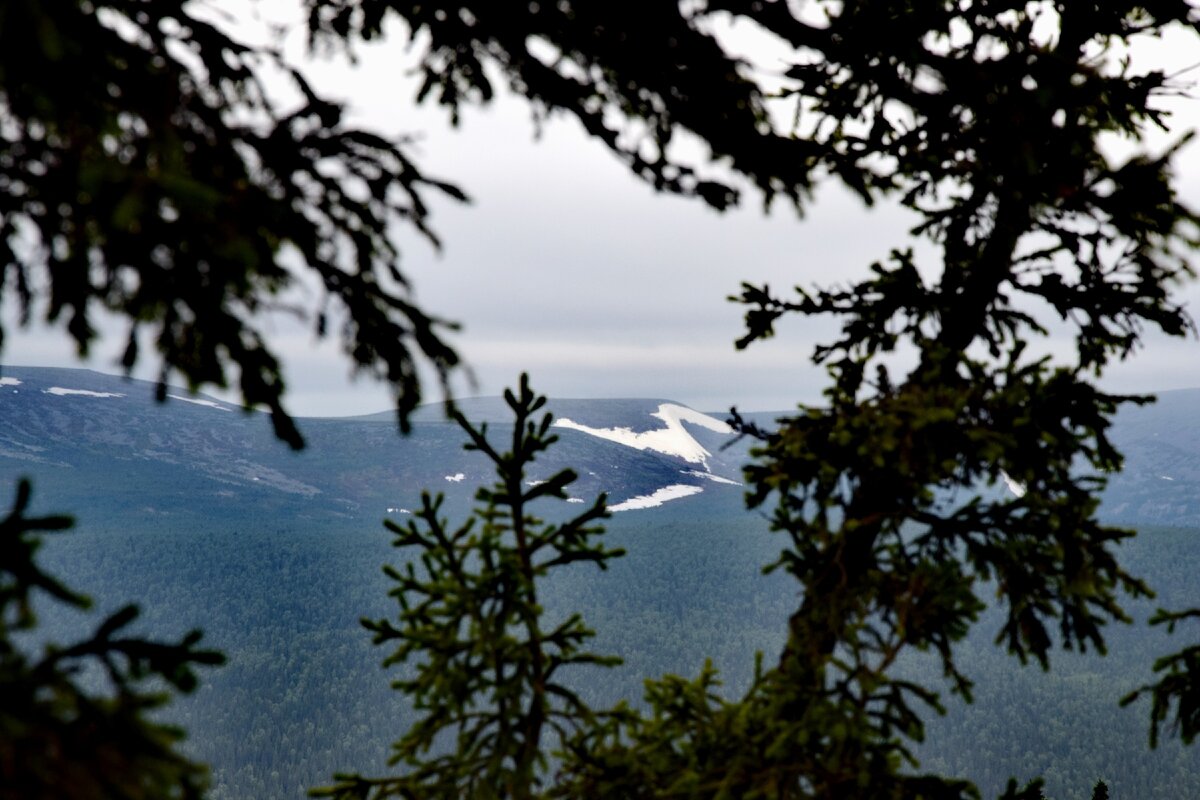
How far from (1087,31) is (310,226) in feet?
18.6

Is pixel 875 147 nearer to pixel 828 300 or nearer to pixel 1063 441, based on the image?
pixel 828 300

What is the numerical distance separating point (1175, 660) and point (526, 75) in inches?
228

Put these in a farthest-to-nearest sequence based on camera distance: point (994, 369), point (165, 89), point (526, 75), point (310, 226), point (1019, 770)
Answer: point (1019, 770)
point (994, 369)
point (526, 75)
point (310, 226)
point (165, 89)

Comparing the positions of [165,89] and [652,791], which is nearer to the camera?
[165,89]

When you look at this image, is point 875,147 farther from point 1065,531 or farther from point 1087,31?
point 1065,531

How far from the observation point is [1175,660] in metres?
5.63

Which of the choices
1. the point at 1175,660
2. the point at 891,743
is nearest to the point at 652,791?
the point at 891,743

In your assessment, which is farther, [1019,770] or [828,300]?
[1019,770]

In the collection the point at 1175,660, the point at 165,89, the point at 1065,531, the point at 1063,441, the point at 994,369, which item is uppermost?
the point at 165,89

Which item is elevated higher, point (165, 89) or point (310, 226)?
point (165, 89)

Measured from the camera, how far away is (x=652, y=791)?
5.87 metres

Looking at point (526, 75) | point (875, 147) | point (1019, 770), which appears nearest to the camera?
point (526, 75)

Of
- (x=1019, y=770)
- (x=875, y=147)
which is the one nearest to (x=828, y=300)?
(x=875, y=147)

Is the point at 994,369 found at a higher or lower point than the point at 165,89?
lower
